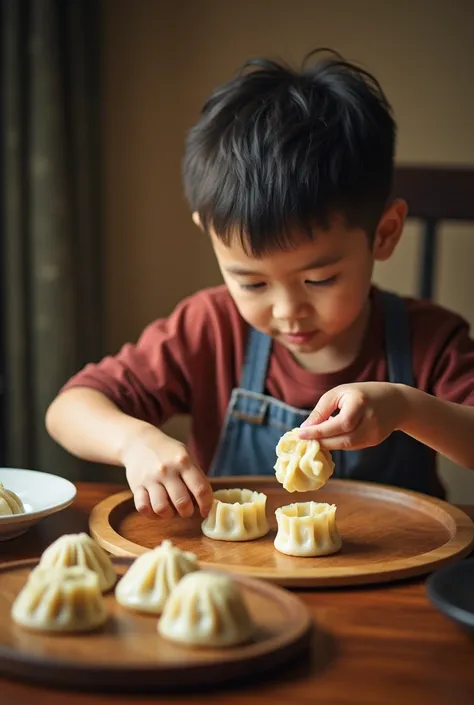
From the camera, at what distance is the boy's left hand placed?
1117 millimetres

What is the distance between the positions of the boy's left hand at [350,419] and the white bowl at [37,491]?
300 millimetres

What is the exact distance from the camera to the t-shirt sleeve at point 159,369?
1577 mm

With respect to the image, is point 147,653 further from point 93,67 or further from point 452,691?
point 93,67

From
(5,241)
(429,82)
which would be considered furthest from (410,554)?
(429,82)

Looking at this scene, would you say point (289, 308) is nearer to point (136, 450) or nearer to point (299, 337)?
point (299, 337)

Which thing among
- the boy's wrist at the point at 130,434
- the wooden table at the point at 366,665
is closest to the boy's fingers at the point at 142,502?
the boy's wrist at the point at 130,434

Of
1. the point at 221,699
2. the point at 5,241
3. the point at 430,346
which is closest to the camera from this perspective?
the point at 221,699

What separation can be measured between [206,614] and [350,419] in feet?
1.38

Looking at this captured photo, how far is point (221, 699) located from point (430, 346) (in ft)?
3.30

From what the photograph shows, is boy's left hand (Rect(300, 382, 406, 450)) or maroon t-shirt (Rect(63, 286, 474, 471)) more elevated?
boy's left hand (Rect(300, 382, 406, 450))

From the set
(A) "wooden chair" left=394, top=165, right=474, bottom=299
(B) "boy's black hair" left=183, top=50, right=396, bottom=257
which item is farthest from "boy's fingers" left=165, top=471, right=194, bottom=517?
(A) "wooden chair" left=394, top=165, right=474, bottom=299

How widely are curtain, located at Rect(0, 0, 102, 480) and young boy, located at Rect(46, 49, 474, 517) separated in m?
0.71

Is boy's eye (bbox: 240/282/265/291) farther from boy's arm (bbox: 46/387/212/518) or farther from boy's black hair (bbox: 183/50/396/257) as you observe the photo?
boy's arm (bbox: 46/387/212/518)

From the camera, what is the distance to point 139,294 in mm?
2705
